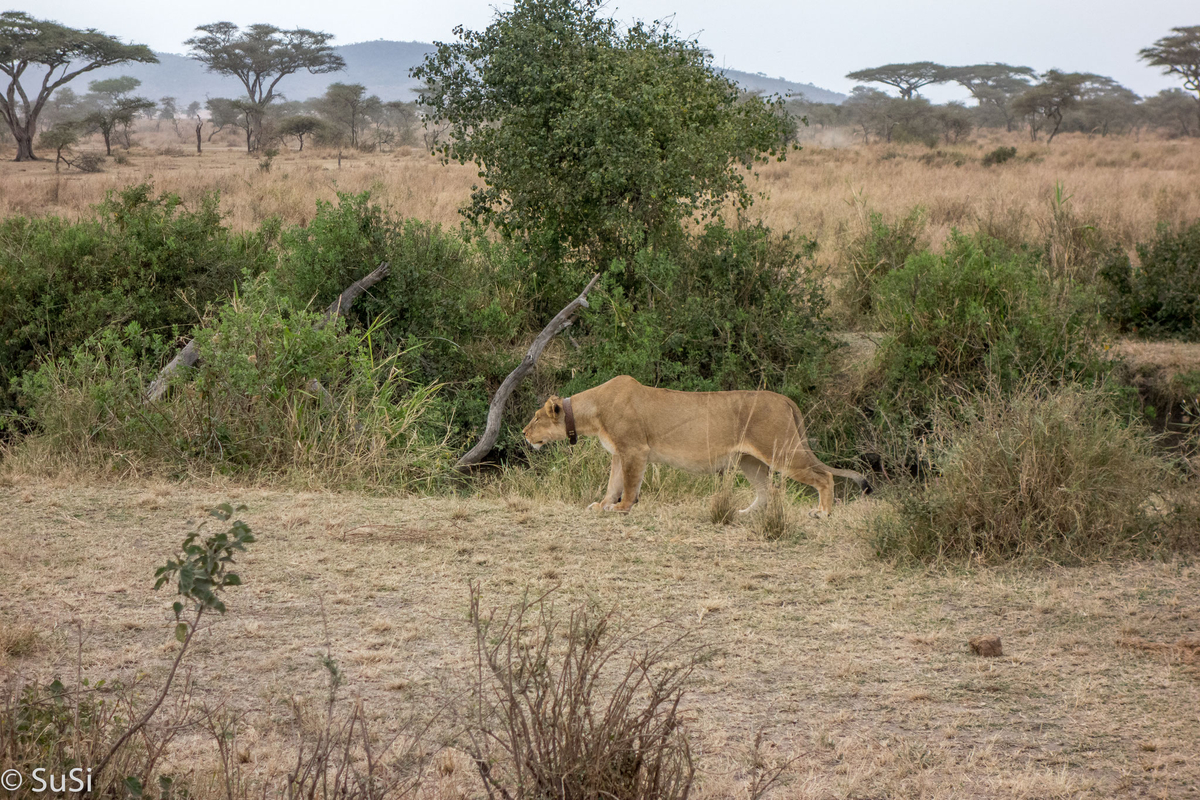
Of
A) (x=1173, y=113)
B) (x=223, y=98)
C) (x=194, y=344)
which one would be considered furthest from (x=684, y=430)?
(x=1173, y=113)

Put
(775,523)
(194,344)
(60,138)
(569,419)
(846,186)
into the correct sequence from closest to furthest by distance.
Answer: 1. (775,523)
2. (569,419)
3. (194,344)
4. (846,186)
5. (60,138)

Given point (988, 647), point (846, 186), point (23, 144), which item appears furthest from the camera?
point (23, 144)

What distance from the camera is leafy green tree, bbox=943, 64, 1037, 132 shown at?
67.7m

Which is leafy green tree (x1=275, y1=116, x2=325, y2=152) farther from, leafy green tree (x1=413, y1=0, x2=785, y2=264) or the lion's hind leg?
the lion's hind leg

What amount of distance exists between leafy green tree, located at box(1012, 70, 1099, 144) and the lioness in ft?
136

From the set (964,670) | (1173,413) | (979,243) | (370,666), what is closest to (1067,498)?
(964,670)

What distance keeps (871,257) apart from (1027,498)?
944 cm

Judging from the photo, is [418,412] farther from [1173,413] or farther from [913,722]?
[1173,413]

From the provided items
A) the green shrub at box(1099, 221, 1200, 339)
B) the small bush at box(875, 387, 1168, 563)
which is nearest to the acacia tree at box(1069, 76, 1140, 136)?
the green shrub at box(1099, 221, 1200, 339)

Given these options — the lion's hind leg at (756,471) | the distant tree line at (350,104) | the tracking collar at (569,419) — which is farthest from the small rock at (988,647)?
the distant tree line at (350,104)

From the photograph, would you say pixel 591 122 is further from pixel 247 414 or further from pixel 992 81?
pixel 992 81

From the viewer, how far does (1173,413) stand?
1167 cm

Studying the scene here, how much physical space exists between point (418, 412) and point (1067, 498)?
5.64 meters

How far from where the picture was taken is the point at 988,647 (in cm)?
465
